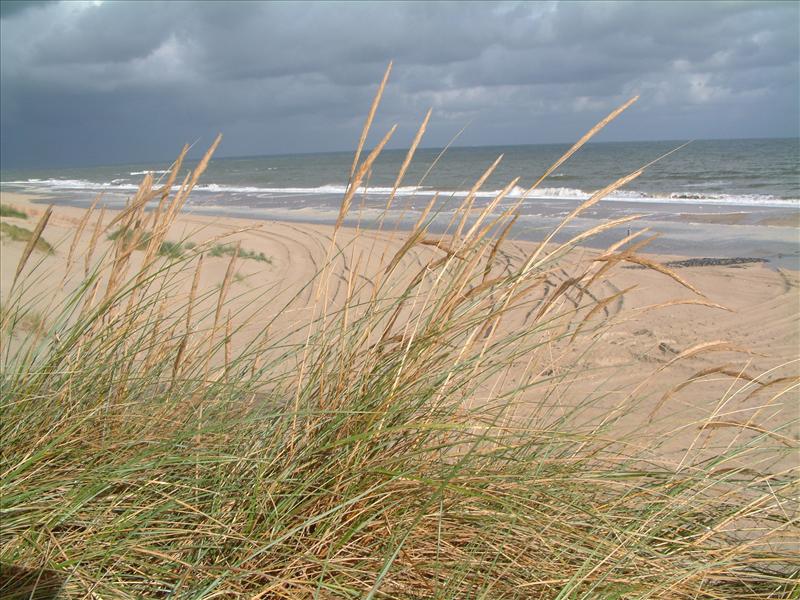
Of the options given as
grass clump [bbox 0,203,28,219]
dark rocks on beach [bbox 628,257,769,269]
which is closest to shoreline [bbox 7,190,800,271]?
dark rocks on beach [bbox 628,257,769,269]

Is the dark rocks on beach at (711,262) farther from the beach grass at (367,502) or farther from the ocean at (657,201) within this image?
the beach grass at (367,502)

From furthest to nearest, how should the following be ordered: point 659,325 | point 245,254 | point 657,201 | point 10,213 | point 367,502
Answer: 1. point 657,201
2. point 10,213
3. point 245,254
4. point 659,325
5. point 367,502

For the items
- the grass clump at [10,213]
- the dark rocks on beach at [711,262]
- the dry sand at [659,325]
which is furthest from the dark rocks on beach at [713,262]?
the grass clump at [10,213]

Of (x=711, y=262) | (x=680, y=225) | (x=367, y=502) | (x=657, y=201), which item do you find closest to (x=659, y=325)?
(x=711, y=262)

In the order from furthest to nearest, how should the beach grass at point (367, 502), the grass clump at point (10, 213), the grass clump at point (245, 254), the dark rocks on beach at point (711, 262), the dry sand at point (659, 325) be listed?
the grass clump at point (10, 213) → the dark rocks on beach at point (711, 262) → the grass clump at point (245, 254) → the dry sand at point (659, 325) → the beach grass at point (367, 502)

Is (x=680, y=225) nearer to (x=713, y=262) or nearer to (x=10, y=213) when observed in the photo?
(x=713, y=262)

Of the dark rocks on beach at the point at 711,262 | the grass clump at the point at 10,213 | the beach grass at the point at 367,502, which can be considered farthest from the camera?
the grass clump at the point at 10,213

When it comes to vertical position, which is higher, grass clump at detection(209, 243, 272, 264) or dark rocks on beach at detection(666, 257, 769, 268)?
grass clump at detection(209, 243, 272, 264)

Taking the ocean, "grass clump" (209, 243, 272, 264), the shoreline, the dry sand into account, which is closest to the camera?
the dry sand

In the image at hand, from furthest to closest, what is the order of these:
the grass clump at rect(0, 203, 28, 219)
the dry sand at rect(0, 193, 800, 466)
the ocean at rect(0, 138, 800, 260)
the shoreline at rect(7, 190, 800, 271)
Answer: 1. the grass clump at rect(0, 203, 28, 219)
2. the ocean at rect(0, 138, 800, 260)
3. the shoreline at rect(7, 190, 800, 271)
4. the dry sand at rect(0, 193, 800, 466)

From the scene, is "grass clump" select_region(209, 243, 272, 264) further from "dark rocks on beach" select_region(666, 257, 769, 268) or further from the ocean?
"dark rocks on beach" select_region(666, 257, 769, 268)

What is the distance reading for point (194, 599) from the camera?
1253mm

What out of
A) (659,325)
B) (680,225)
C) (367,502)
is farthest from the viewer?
(680,225)

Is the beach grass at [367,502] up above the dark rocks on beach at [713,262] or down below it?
above
